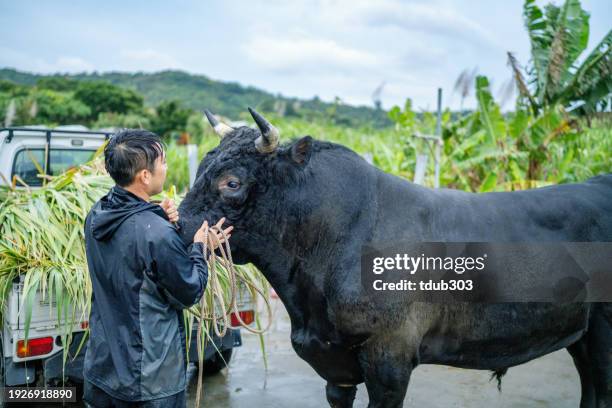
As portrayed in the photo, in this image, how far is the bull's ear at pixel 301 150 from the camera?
2.78 metres

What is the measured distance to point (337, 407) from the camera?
3164mm

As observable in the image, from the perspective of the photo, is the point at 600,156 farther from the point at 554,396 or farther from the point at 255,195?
the point at 255,195

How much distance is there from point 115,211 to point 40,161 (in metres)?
4.57

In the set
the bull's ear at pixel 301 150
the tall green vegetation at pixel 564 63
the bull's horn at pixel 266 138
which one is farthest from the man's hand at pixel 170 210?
the tall green vegetation at pixel 564 63

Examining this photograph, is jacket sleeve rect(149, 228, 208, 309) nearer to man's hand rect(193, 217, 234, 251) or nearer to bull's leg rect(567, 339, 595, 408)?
man's hand rect(193, 217, 234, 251)

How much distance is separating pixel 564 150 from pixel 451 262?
25.1 ft

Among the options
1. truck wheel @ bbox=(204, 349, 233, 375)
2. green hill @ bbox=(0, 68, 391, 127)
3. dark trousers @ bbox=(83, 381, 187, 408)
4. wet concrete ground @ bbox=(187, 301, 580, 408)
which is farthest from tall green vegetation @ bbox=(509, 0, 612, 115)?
green hill @ bbox=(0, 68, 391, 127)

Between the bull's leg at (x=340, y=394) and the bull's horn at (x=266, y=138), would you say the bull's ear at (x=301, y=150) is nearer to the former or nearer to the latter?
the bull's horn at (x=266, y=138)

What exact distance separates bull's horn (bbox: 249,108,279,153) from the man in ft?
1.63

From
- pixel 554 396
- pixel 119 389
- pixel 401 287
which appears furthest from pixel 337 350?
pixel 554 396

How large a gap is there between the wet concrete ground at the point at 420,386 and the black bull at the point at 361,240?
140 cm

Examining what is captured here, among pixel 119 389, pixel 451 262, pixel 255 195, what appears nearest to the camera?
pixel 119 389

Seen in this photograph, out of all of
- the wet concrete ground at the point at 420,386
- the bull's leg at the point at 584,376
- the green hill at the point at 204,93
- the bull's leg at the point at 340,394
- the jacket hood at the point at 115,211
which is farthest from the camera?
the green hill at the point at 204,93

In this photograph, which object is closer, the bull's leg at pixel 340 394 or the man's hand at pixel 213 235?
the man's hand at pixel 213 235
